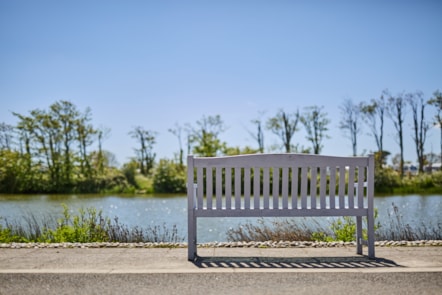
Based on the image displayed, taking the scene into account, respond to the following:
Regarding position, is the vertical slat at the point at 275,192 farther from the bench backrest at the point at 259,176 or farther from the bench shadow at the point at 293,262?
the bench shadow at the point at 293,262

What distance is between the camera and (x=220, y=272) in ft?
13.0

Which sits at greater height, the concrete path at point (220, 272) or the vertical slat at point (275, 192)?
the vertical slat at point (275, 192)

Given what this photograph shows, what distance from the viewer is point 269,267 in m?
4.23

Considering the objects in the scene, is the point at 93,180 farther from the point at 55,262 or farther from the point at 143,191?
the point at 55,262

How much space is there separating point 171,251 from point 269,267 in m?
1.43

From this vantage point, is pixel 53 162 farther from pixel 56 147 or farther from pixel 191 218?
pixel 191 218

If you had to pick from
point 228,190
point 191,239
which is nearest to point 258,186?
point 228,190

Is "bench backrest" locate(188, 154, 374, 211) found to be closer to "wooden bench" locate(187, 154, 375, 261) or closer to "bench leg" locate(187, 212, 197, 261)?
"wooden bench" locate(187, 154, 375, 261)

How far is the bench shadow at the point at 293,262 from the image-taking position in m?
4.28

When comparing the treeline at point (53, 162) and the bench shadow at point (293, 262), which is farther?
the treeline at point (53, 162)

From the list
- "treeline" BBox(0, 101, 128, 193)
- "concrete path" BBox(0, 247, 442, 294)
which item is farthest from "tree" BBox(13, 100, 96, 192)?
"concrete path" BBox(0, 247, 442, 294)

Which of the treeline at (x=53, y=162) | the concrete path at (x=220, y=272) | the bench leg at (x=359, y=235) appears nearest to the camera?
the concrete path at (x=220, y=272)

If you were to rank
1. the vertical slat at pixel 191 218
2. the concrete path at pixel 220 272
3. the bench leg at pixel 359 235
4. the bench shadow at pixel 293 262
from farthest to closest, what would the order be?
the bench leg at pixel 359 235 < the vertical slat at pixel 191 218 < the bench shadow at pixel 293 262 < the concrete path at pixel 220 272

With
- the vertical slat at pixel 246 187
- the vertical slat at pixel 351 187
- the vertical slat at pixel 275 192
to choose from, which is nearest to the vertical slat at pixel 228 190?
the vertical slat at pixel 246 187
